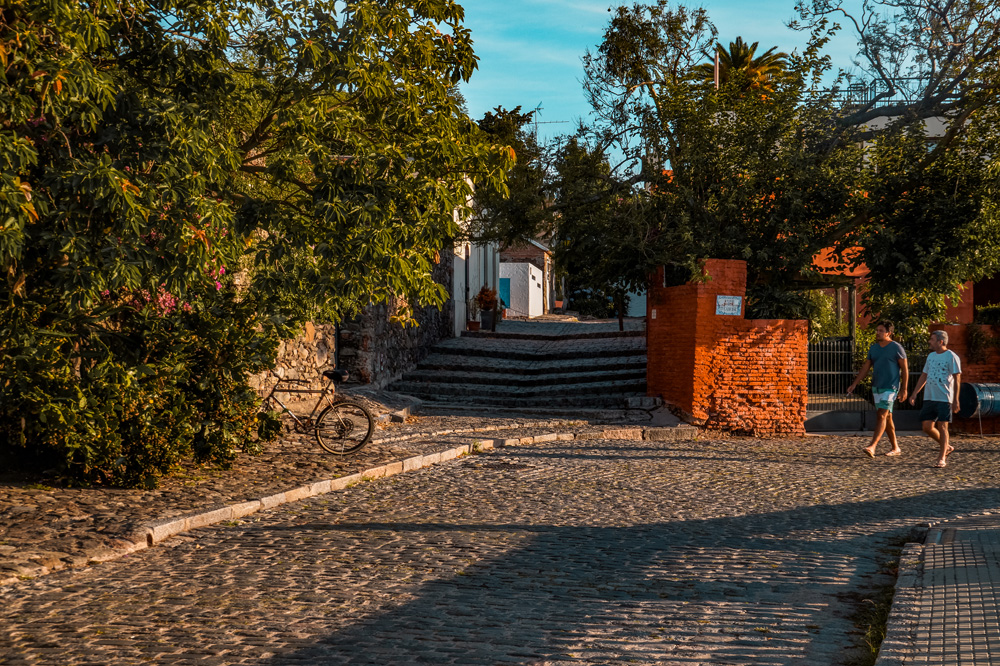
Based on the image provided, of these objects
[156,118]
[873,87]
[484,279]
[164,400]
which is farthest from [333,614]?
[484,279]

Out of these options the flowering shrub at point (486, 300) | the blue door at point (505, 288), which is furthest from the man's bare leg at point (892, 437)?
the blue door at point (505, 288)

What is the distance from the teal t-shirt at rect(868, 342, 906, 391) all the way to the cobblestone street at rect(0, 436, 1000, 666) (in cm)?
234

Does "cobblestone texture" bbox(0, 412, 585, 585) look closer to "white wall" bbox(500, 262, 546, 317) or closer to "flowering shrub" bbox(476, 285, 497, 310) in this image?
"flowering shrub" bbox(476, 285, 497, 310)

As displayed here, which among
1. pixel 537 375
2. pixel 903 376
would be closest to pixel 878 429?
pixel 903 376

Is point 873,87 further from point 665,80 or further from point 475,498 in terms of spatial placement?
point 475,498

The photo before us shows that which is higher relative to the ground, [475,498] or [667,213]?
[667,213]

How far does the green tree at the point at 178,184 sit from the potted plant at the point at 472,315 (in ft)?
59.4

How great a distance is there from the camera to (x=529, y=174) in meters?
16.7

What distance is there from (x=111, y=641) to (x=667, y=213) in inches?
489

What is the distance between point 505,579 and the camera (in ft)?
19.2

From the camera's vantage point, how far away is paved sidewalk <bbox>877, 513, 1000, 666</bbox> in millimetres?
3994

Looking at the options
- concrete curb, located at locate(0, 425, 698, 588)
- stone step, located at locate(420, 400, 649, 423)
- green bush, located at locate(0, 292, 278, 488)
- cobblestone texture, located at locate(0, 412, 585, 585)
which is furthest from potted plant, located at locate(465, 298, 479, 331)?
green bush, located at locate(0, 292, 278, 488)

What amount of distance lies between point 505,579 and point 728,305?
10280mm

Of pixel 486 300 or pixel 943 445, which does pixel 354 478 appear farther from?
pixel 486 300
